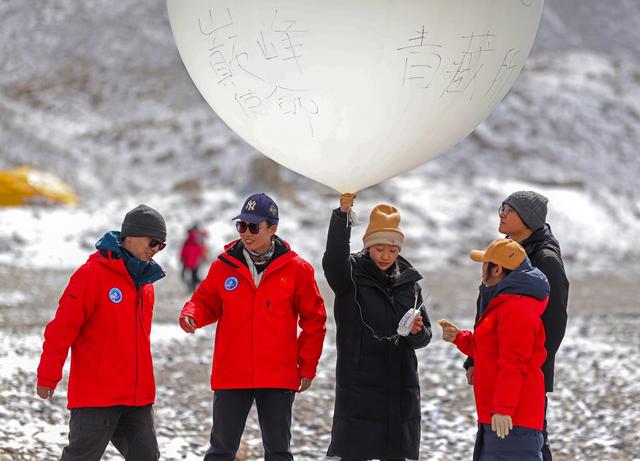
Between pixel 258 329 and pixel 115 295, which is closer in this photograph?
pixel 115 295

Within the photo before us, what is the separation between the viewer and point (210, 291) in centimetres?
480

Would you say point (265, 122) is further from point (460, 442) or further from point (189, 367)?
point (189, 367)

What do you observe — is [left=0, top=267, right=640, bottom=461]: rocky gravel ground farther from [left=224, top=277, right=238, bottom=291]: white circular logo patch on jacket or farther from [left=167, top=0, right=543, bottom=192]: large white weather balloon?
[left=167, top=0, right=543, bottom=192]: large white weather balloon

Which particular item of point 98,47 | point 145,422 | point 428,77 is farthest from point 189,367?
point 98,47

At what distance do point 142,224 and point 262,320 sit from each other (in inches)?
30.7

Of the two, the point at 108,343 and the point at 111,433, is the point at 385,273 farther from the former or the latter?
the point at 111,433

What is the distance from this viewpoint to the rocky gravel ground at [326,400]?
616 cm

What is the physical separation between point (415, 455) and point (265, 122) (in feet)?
6.15

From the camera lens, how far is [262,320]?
15.5 ft

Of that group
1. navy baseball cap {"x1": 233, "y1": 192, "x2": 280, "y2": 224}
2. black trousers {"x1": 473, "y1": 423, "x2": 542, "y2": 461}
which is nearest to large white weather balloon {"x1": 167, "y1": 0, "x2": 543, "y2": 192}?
navy baseball cap {"x1": 233, "y1": 192, "x2": 280, "y2": 224}

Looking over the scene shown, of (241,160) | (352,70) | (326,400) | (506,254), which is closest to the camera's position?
(506,254)

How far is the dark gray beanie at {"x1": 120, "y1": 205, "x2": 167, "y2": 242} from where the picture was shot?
4.54 metres

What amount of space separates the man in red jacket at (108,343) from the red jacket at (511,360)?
1.65 meters

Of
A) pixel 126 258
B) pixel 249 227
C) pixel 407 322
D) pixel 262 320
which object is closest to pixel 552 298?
pixel 407 322
